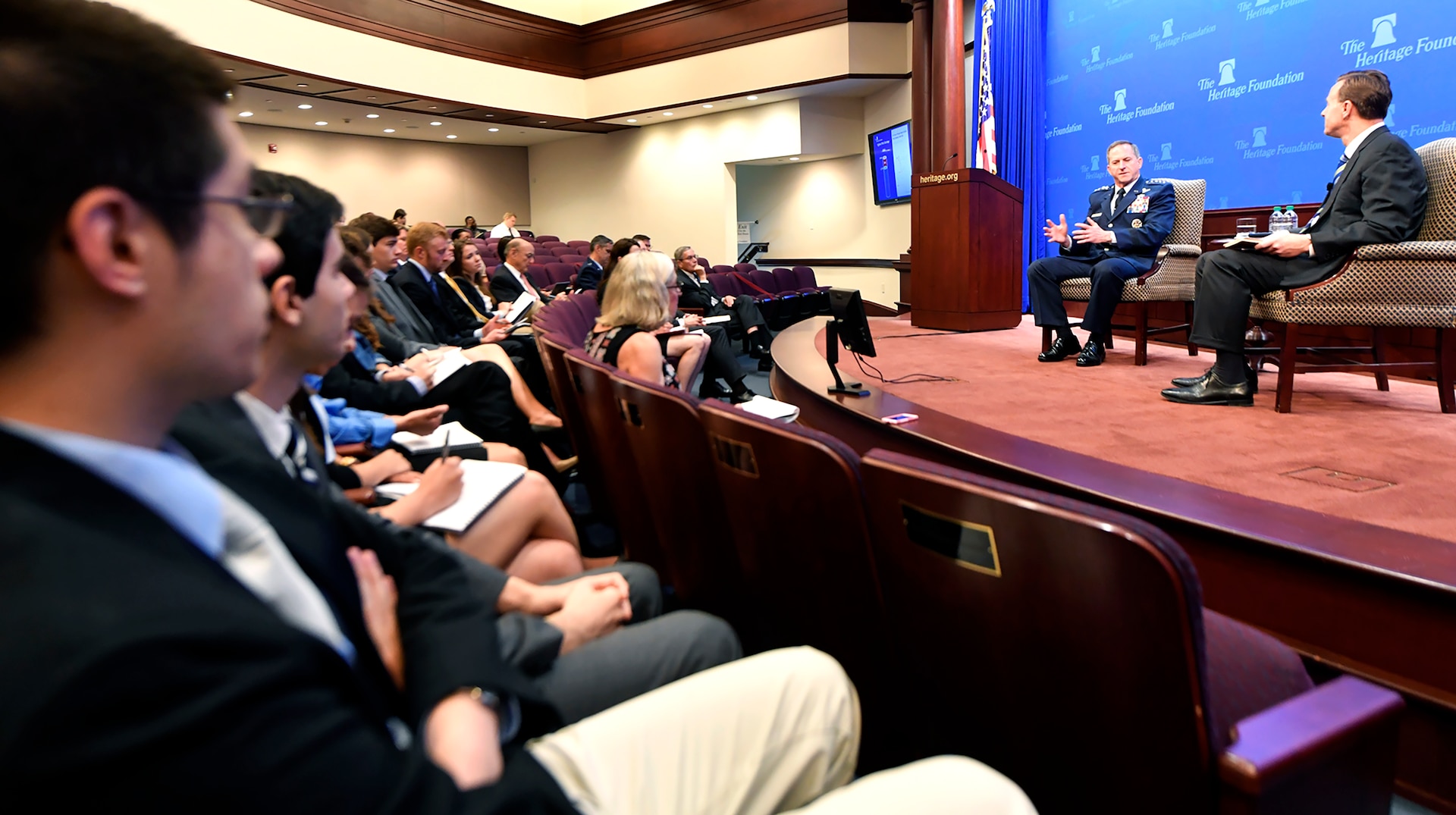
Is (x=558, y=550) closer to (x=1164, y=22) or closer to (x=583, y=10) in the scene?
(x=1164, y=22)

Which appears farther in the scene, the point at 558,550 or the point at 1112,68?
the point at 1112,68

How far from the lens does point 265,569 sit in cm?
58

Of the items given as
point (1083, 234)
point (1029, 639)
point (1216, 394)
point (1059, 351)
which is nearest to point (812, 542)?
point (1029, 639)

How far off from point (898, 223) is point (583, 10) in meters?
5.86

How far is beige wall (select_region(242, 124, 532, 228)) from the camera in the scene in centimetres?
1227

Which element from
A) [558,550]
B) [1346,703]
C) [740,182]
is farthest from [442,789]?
[740,182]

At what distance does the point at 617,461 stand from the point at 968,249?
3.96m

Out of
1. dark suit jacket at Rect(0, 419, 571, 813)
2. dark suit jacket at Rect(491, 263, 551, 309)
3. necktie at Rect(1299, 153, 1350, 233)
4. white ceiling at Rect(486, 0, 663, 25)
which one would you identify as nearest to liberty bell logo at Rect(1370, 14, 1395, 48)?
necktie at Rect(1299, 153, 1350, 233)

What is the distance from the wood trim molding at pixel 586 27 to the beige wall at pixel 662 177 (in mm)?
1216

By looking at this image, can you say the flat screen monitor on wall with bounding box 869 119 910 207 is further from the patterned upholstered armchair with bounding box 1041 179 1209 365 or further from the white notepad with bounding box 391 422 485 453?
the white notepad with bounding box 391 422 485 453

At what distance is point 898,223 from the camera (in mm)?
11055

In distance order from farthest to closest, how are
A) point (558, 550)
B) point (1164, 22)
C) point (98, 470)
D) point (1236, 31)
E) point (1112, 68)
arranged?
point (1112, 68) < point (1164, 22) < point (1236, 31) < point (558, 550) < point (98, 470)

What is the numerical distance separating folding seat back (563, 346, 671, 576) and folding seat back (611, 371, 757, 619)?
0.07 m

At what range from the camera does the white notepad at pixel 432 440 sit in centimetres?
212
